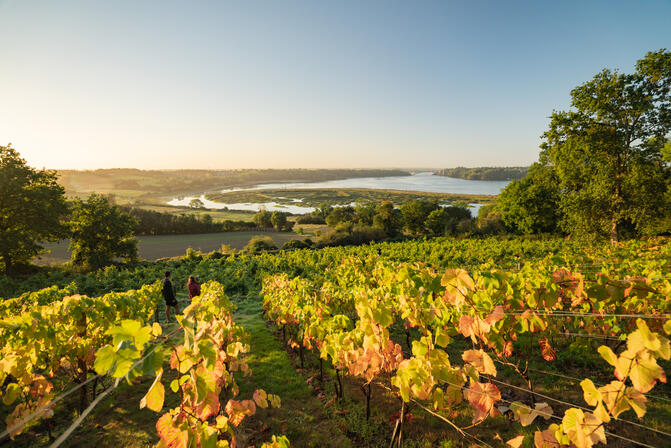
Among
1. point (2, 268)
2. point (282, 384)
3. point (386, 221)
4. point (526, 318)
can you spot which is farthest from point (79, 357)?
point (386, 221)

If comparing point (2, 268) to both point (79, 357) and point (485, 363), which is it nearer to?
point (79, 357)

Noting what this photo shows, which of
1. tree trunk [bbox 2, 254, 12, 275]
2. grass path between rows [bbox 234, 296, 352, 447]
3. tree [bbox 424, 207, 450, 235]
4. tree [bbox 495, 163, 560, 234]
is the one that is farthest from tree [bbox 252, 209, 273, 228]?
grass path between rows [bbox 234, 296, 352, 447]

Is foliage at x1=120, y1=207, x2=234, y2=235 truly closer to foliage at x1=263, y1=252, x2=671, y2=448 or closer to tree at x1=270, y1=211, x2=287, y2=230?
tree at x1=270, y1=211, x2=287, y2=230

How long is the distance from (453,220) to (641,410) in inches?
1879

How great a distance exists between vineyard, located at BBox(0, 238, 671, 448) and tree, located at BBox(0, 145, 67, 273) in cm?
1743

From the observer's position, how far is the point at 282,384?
5.12 m

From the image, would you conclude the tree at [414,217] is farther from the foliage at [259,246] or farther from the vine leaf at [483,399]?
the vine leaf at [483,399]

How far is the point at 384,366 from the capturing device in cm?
299

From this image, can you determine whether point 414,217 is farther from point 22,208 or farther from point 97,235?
point 22,208

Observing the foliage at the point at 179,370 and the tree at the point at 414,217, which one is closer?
the foliage at the point at 179,370

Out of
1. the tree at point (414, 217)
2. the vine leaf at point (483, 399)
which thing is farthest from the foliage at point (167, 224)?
the vine leaf at point (483, 399)

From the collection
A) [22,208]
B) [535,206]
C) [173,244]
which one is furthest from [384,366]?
[173,244]

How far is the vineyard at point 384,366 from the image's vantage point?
64.6 inches

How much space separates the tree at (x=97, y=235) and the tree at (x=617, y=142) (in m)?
34.7
